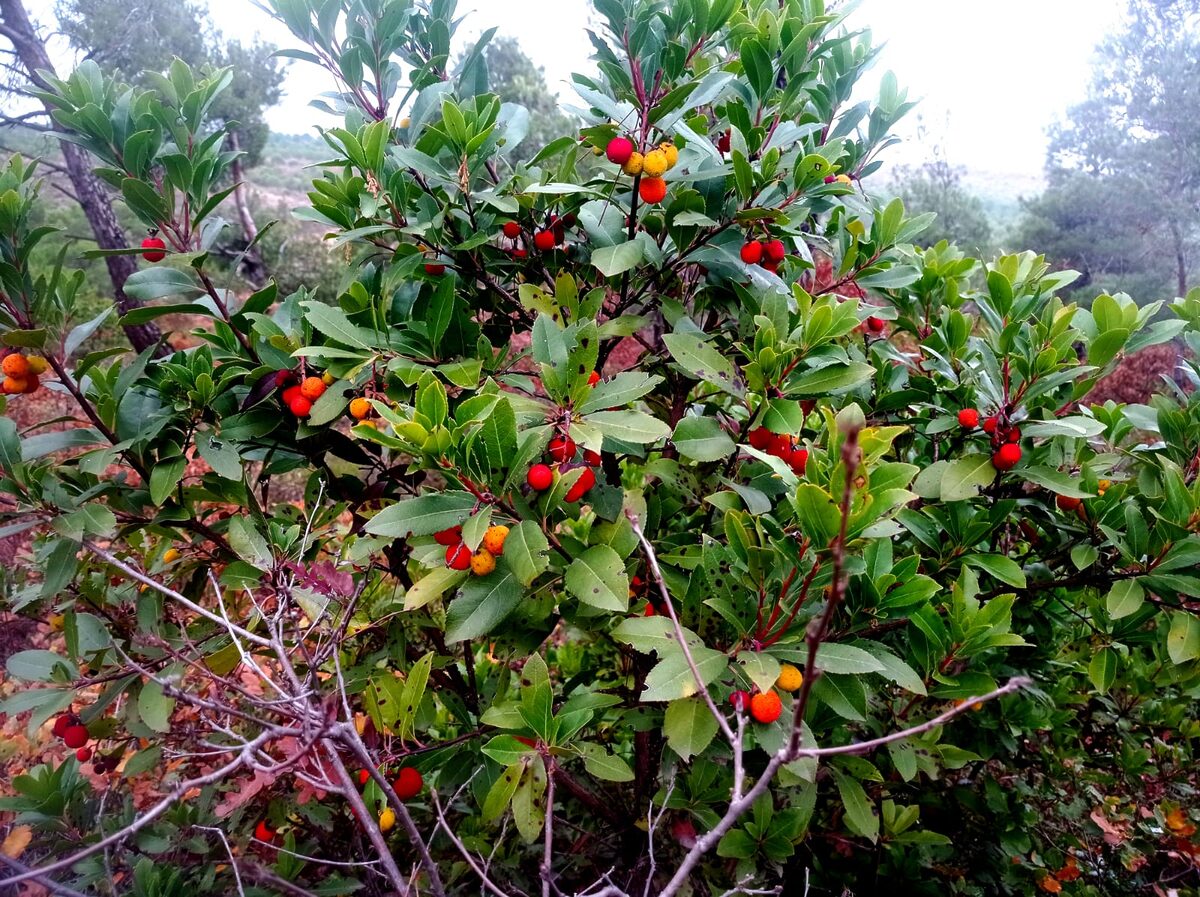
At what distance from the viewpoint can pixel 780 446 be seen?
1.55 metres

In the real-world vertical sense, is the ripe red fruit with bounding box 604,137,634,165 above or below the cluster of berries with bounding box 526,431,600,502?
above

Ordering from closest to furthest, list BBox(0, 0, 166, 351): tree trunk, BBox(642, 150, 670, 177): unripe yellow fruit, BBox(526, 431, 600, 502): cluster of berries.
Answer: BBox(526, 431, 600, 502): cluster of berries, BBox(642, 150, 670, 177): unripe yellow fruit, BBox(0, 0, 166, 351): tree trunk

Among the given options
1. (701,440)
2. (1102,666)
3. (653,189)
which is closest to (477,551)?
(701,440)

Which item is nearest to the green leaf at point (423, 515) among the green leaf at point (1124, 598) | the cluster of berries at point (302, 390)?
the cluster of berries at point (302, 390)

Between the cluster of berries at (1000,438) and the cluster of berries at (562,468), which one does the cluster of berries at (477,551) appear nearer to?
the cluster of berries at (562,468)

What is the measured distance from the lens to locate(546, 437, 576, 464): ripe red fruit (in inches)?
53.9

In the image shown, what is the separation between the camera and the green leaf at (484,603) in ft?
4.40

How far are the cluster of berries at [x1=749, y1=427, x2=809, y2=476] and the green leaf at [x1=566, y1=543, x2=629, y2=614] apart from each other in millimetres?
426

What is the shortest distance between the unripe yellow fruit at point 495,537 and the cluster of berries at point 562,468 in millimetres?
108

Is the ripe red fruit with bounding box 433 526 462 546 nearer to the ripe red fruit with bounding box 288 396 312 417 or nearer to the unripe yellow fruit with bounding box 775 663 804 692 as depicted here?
the ripe red fruit with bounding box 288 396 312 417

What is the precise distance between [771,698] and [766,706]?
18 mm

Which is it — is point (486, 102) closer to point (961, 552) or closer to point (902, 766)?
point (961, 552)

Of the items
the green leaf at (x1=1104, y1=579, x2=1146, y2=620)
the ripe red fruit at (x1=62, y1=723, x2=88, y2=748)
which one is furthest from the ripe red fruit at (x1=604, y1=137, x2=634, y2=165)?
the ripe red fruit at (x1=62, y1=723, x2=88, y2=748)

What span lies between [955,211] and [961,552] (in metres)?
15.4
